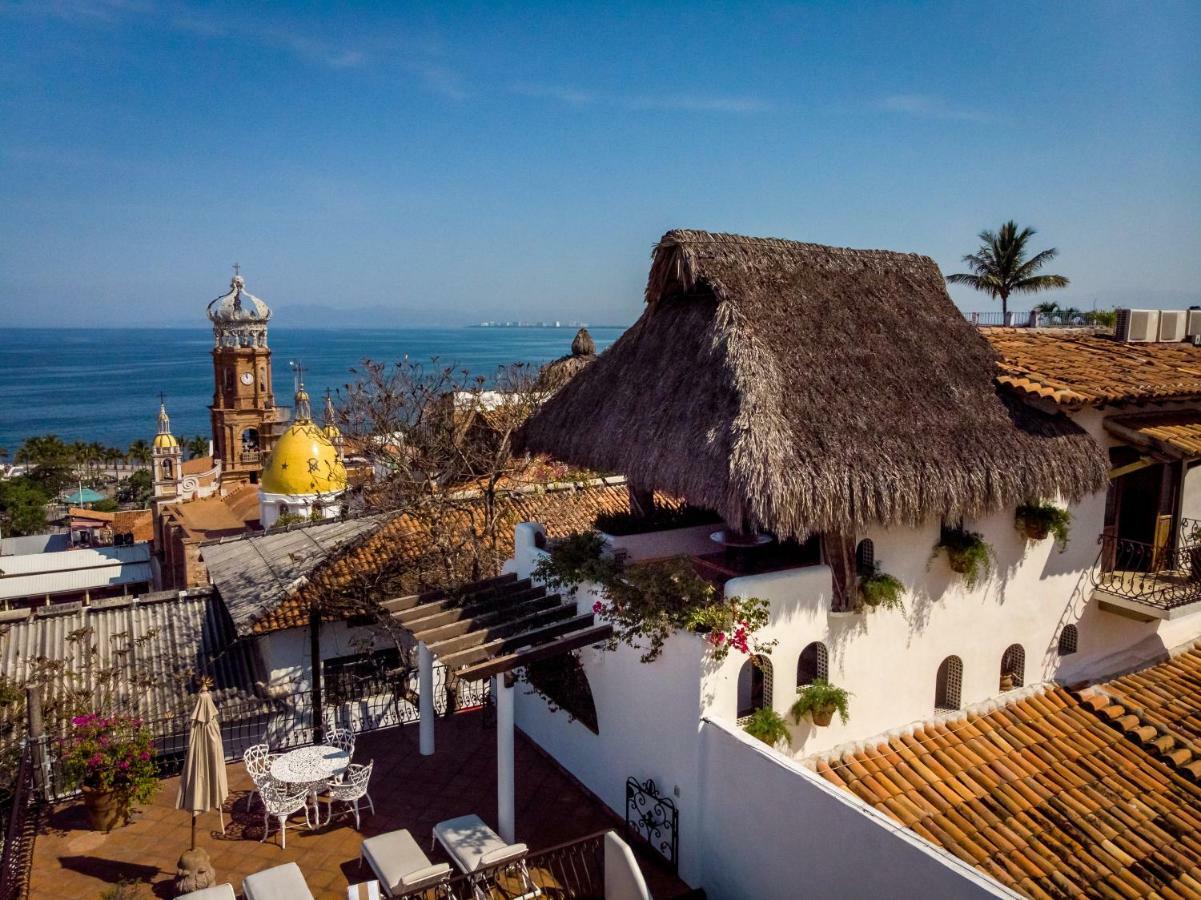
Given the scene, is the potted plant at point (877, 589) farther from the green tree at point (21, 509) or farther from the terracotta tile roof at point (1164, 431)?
the green tree at point (21, 509)

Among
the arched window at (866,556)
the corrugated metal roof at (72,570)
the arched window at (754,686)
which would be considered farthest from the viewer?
the corrugated metal roof at (72,570)

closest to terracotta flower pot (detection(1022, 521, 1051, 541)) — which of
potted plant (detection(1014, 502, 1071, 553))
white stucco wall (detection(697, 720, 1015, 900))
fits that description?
potted plant (detection(1014, 502, 1071, 553))

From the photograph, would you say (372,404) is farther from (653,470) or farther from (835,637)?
(835,637)

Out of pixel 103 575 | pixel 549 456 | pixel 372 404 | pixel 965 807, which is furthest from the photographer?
pixel 103 575

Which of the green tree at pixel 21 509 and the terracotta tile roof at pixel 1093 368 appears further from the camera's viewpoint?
the green tree at pixel 21 509

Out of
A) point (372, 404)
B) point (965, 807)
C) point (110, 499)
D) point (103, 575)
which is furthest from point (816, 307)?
point (110, 499)

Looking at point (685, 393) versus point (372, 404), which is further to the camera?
point (372, 404)

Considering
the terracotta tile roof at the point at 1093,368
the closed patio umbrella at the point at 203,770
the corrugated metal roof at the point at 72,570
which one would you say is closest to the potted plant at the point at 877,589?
the terracotta tile roof at the point at 1093,368

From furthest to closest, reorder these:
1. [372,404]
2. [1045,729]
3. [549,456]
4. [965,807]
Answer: [372,404], [549,456], [1045,729], [965,807]
